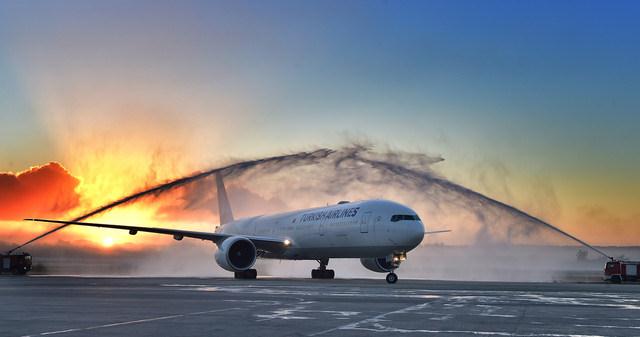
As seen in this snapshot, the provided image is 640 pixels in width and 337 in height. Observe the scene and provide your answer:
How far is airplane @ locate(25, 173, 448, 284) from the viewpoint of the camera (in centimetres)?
3766

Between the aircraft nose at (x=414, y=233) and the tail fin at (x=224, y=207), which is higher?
the tail fin at (x=224, y=207)

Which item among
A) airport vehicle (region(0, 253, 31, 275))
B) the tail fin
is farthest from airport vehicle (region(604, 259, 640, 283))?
airport vehicle (region(0, 253, 31, 275))

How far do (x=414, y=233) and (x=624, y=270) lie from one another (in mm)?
17020

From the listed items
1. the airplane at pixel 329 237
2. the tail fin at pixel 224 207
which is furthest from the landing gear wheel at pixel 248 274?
the tail fin at pixel 224 207

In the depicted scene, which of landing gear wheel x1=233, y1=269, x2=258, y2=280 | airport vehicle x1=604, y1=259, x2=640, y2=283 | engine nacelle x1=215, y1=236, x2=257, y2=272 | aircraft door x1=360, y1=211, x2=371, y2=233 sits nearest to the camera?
aircraft door x1=360, y1=211, x2=371, y2=233

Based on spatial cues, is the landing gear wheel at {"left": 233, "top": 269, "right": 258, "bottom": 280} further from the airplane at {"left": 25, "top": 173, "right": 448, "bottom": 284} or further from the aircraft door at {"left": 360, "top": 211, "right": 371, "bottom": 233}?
the aircraft door at {"left": 360, "top": 211, "right": 371, "bottom": 233}

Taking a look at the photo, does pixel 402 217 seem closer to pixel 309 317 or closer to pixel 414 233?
pixel 414 233

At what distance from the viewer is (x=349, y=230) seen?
4034 cm

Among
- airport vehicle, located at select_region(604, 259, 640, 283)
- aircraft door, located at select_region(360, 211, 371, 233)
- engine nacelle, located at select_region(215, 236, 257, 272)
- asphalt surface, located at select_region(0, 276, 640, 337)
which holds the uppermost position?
aircraft door, located at select_region(360, 211, 371, 233)

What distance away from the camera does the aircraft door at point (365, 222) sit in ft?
128

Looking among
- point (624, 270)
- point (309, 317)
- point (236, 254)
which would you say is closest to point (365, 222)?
point (236, 254)

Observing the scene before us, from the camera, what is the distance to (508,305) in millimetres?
18641

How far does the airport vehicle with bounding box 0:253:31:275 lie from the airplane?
16646mm

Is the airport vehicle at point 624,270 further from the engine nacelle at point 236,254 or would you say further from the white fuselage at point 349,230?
the engine nacelle at point 236,254
